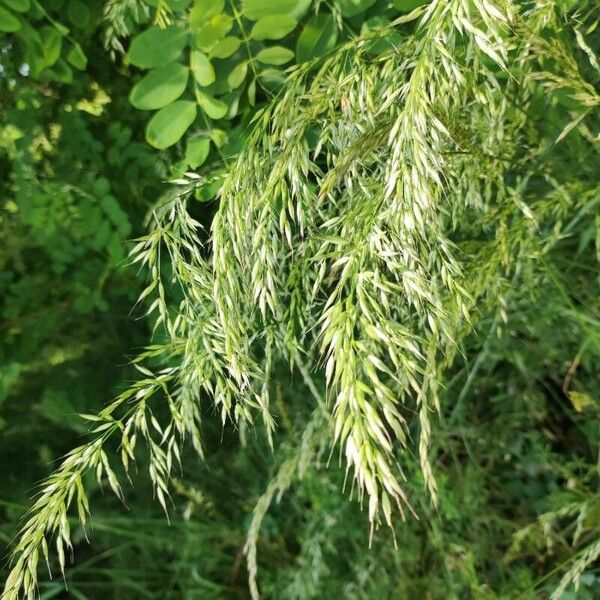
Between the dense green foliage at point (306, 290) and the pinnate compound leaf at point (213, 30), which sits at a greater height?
the pinnate compound leaf at point (213, 30)

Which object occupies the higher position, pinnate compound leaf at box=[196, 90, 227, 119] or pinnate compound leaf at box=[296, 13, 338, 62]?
pinnate compound leaf at box=[296, 13, 338, 62]

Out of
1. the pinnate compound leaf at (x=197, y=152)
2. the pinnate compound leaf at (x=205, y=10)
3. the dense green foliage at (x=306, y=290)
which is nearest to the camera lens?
the dense green foliage at (x=306, y=290)

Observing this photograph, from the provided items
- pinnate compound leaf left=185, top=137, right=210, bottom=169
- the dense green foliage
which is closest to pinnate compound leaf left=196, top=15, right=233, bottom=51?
the dense green foliage

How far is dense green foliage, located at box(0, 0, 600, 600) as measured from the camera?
65cm

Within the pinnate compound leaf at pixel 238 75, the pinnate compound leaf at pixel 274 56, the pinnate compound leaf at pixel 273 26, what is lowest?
the pinnate compound leaf at pixel 238 75

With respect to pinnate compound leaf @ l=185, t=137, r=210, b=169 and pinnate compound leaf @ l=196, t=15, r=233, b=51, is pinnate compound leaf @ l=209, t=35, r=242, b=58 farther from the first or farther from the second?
pinnate compound leaf @ l=185, t=137, r=210, b=169

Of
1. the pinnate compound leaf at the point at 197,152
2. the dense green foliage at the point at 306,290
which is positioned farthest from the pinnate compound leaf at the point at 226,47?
the pinnate compound leaf at the point at 197,152

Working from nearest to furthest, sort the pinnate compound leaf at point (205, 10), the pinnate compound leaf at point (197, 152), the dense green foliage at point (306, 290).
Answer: the dense green foliage at point (306, 290) < the pinnate compound leaf at point (205, 10) < the pinnate compound leaf at point (197, 152)

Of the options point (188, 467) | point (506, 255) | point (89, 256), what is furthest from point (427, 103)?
point (188, 467)

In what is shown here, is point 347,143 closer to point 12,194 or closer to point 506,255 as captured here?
point 506,255

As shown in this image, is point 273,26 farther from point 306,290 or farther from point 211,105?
point 306,290

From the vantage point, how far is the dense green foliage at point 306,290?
65 centimetres

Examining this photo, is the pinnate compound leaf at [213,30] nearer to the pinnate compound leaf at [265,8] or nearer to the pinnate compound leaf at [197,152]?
the pinnate compound leaf at [265,8]

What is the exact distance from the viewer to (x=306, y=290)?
0.77 meters
